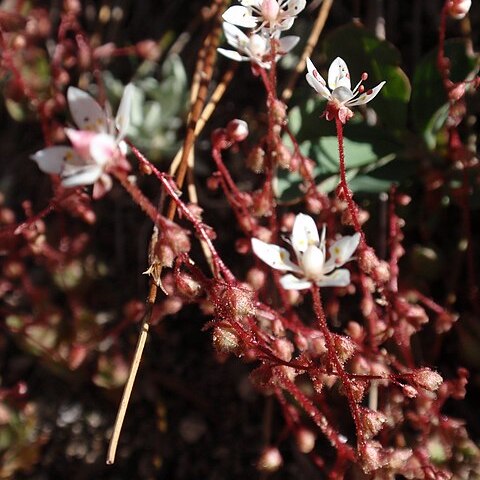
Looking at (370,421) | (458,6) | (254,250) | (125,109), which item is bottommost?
(370,421)

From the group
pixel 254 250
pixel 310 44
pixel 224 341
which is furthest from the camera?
pixel 310 44

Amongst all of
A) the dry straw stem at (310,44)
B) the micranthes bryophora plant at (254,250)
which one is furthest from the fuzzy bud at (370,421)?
the dry straw stem at (310,44)

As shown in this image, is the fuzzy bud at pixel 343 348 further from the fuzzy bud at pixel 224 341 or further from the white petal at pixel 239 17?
the white petal at pixel 239 17

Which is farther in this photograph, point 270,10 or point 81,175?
Result: point 270,10

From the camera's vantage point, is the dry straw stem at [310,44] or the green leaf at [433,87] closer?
the green leaf at [433,87]

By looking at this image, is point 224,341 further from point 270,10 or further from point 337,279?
point 270,10

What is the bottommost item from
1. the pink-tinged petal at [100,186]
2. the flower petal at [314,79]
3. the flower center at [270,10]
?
the pink-tinged petal at [100,186]

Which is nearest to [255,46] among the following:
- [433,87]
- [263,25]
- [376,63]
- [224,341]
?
[263,25]

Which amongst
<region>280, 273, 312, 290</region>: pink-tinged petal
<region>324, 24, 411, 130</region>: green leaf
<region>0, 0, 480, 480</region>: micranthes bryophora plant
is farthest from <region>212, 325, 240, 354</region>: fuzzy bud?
<region>324, 24, 411, 130</region>: green leaf

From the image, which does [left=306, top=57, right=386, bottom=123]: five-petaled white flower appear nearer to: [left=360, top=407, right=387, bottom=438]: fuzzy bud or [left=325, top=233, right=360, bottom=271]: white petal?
[left=325, top=233, right=360, bottom=271]: white petal
